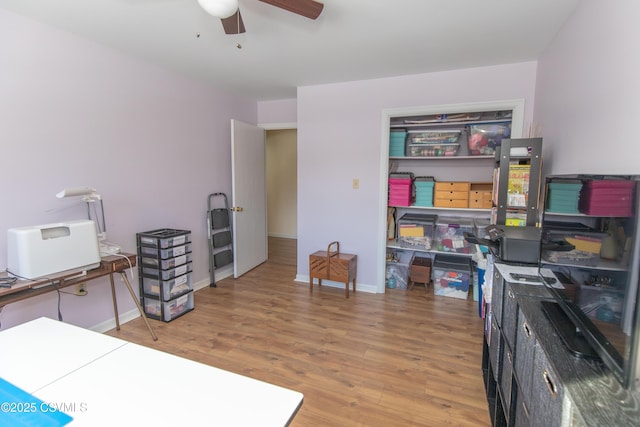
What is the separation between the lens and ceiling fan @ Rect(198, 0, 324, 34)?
4.39ft

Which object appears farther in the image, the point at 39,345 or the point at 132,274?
the point at 132,274

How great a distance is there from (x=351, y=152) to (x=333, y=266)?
1.28 m

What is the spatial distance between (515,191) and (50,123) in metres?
3.30

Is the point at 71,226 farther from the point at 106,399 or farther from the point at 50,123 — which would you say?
the point at 106,399

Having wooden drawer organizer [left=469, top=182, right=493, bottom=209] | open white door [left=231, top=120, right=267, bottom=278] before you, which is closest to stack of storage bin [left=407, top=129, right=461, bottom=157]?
wooden drawer organizer [left=469, top=182, right=493, bottom=209]

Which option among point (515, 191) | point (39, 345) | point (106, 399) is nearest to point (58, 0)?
point (39, 345)

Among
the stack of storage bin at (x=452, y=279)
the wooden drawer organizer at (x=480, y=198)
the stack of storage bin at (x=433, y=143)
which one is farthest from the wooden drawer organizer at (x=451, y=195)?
the stack of storage bin at (x=452, y=279)

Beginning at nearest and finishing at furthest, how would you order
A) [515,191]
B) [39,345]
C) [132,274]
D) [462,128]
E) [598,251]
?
[598,251] → [39,345] → [515,191] → [132,274] → [462,128]

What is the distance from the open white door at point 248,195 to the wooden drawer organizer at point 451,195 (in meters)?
2.29

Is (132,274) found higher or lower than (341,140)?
lower

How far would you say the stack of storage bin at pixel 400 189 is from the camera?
3404mm

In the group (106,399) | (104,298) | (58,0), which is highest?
(58,0)

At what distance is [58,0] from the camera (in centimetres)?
186

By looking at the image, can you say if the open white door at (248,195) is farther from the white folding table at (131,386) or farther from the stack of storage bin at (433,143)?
the white folding table at (131,386)
